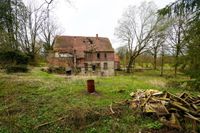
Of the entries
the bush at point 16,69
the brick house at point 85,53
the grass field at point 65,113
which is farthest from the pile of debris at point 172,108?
the brick house at point 85,53

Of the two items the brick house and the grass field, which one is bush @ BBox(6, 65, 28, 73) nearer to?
the grass field

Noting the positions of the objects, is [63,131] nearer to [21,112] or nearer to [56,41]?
[21,112]

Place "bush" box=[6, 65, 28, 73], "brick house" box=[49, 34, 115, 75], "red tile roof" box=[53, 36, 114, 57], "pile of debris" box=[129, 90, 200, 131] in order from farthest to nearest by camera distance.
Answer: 1. "red tile roof" box=[53, 36, 114, 57]
2. "brick house" box=[49, 34, 115, 75]
3. "bush" box=[6, 65, 28, 73]
4. "pile of debris" box=[129, 90, 200, 131]

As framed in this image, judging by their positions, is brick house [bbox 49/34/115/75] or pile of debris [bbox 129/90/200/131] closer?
pile of debris [bbox 129/90/200/131]

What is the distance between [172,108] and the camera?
8.21 m

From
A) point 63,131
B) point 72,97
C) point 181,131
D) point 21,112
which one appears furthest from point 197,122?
point 21,112

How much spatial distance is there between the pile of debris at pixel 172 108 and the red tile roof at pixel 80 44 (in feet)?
82.4

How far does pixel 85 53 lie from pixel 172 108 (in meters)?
29.1

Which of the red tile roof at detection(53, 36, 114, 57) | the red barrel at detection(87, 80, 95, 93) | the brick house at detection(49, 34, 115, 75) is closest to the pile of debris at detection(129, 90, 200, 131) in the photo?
the red barrel at detection(87, 80, 95, 93)

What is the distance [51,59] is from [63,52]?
2.74 meters

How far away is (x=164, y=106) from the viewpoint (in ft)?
27.1

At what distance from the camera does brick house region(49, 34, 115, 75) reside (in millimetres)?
32181

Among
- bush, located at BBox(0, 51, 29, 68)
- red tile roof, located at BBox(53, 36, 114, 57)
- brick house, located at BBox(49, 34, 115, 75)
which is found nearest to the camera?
bush, located at BBox(0, 51, 29, 68)

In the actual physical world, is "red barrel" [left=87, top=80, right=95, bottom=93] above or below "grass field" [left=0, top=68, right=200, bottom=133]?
above
